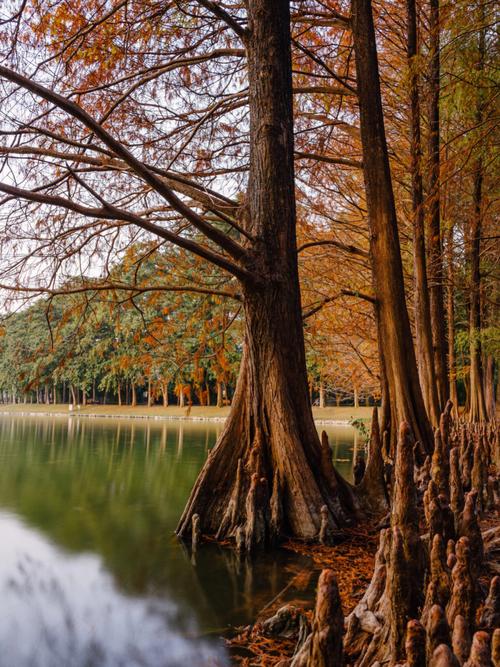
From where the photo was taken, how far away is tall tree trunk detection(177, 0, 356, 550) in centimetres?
554

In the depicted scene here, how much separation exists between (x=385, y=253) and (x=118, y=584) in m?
5.71

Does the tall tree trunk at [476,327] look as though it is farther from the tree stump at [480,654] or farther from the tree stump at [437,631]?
the tree stump at [480,654]

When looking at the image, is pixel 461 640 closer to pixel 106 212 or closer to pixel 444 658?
pixel 444 658

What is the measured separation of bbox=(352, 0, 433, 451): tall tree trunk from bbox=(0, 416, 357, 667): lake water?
11.4ft

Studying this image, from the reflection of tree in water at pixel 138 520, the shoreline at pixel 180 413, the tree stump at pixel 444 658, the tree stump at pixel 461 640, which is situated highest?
the tree stump at pixel 444 658

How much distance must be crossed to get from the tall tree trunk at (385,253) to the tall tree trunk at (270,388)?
2.17m

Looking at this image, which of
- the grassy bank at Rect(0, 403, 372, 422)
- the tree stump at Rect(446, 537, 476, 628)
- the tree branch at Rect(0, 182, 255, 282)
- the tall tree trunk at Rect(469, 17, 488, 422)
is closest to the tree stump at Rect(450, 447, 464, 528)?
the tree stump at Rect(446, 537, 476, 628)

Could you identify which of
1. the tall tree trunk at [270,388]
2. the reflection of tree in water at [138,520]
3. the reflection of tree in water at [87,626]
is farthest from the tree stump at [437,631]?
the tall tree trunk at [270,388]

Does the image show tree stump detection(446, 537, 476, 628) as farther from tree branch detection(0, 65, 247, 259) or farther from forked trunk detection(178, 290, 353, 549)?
tree branch detection(0, 65, 247, 259)

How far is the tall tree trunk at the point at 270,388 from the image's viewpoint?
18.2 ft

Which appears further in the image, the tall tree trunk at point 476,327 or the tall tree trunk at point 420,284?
the tall tree trunk at point 476,327

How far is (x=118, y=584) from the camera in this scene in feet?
16.4

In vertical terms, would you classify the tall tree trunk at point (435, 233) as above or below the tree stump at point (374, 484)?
above

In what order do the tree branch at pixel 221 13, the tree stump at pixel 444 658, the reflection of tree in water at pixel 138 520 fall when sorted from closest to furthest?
the tree stump at pixel 444 658
the reflection of tree in water at pixel 138 520
the tree branch at pixel 221 13
